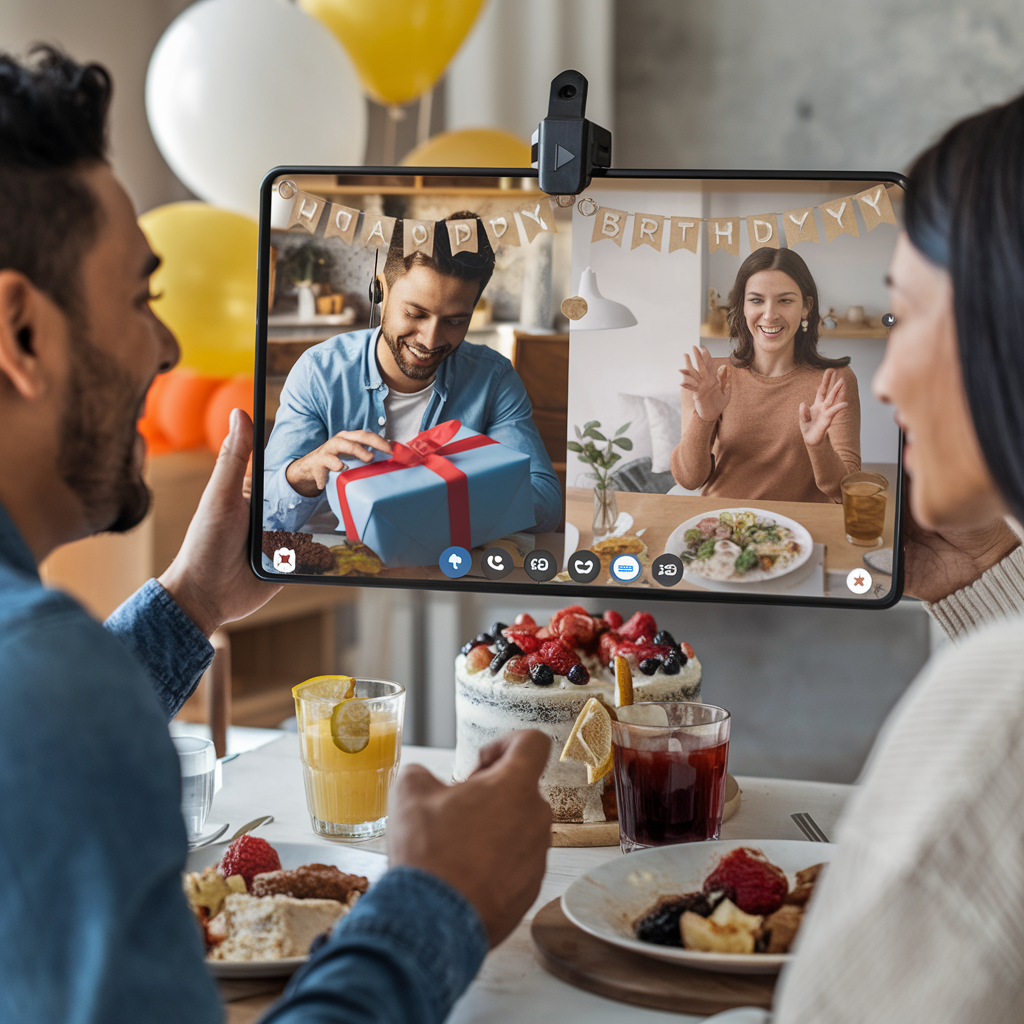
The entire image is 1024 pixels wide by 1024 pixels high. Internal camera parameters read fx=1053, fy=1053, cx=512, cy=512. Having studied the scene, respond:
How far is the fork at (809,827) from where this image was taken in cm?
102

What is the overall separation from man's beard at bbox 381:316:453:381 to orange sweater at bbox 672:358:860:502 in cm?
22

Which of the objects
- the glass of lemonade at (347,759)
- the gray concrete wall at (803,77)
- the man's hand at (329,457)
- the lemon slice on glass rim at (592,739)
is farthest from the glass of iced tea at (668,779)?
the gray concrete wall at (803,77)

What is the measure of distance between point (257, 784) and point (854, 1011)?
86 centimetres

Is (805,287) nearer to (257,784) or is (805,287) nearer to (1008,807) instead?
(1008,807)

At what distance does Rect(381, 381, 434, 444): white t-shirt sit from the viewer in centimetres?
96

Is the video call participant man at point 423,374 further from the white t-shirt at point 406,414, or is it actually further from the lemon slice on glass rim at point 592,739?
the lemon slice on glass rim at point 592,739

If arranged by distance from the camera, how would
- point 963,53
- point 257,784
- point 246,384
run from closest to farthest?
1. point 257,784
2. point 246,384
3. point 963,53

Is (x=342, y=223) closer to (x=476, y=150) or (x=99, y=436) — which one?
(x=99, y=436)

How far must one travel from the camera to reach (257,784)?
120cm

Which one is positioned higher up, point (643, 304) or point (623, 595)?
point (643, 304)

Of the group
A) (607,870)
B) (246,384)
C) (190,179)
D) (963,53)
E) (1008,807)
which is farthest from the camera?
(963,53)

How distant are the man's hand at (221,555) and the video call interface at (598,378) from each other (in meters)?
0.13

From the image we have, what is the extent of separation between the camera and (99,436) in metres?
0.69

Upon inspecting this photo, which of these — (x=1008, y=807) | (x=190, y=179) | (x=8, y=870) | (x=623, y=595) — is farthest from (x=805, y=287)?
(x=190, y=179)
